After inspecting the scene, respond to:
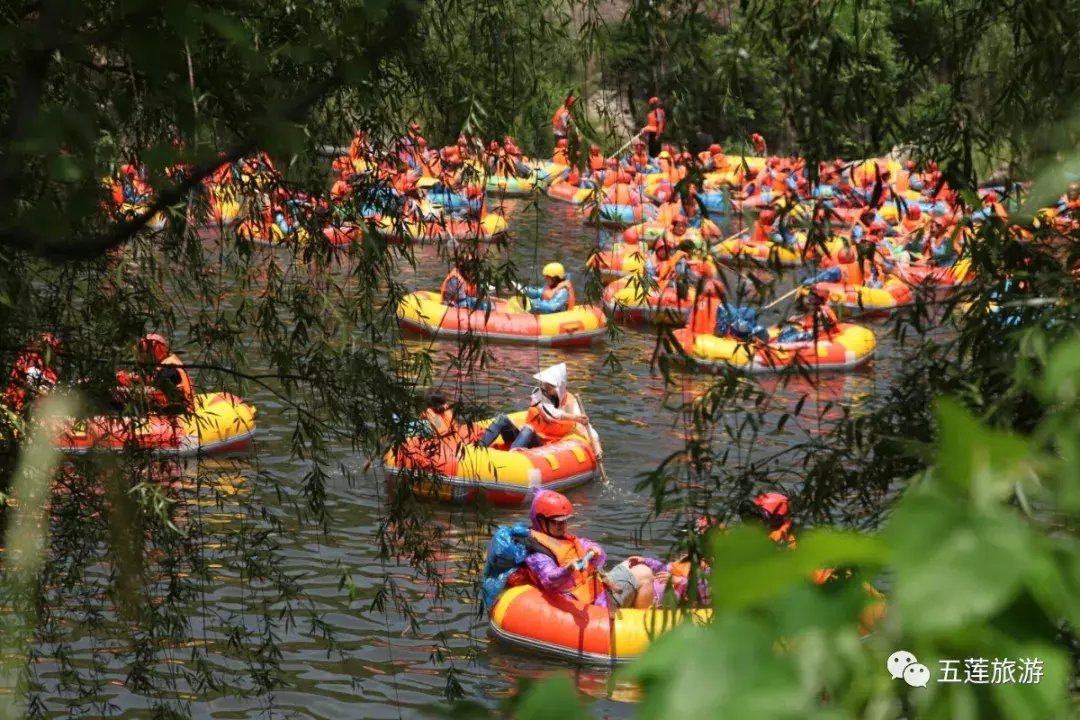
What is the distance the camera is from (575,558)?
8977 millimetres

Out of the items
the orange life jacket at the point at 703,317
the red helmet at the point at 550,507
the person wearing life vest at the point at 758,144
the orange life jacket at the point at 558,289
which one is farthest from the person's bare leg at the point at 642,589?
the orange life jacket at the point at 558,289

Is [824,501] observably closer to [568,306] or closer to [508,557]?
[508,557]

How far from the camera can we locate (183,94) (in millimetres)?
A: 1961

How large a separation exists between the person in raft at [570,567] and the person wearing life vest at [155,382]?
14.3 ft

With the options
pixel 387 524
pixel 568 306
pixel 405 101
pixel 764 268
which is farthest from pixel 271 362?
pixel 568 306

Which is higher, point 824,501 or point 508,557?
point 824,501

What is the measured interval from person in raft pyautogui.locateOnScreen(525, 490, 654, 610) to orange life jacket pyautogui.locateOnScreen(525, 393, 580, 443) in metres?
3.27

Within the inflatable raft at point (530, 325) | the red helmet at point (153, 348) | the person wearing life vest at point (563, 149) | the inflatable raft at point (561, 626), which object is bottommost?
the inflatable raft at point (561, 626)

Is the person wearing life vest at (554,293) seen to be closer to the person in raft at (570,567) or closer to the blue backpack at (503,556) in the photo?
the blue backpack at (503,556)

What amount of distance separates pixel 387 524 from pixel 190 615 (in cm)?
387

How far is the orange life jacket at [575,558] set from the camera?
29.4 ft

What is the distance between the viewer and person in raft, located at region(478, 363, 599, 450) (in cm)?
1227

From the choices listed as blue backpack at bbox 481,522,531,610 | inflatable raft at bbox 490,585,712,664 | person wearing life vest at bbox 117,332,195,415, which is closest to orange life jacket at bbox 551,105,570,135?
person wearing life vest at bbox 117,332,195,415

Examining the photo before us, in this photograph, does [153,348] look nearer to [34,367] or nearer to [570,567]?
[34,367]
